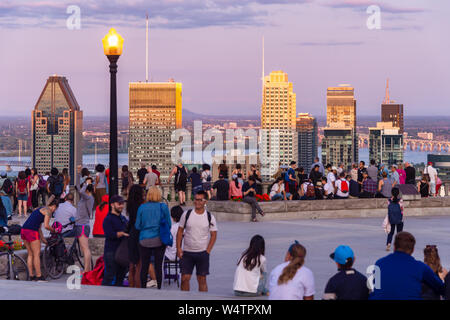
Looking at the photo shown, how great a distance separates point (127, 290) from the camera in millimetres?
10852

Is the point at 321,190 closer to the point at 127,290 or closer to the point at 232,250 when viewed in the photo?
the point at 232,250

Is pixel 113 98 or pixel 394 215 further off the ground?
pixel 113 98

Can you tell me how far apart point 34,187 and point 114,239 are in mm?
13342

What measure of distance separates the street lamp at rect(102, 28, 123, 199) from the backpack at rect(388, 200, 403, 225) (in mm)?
5982

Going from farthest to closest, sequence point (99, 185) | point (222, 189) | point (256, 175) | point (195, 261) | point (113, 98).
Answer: point (256, 175) < point (222, 189) < point (99, 185) < point (113, 98) < point (195, 261)

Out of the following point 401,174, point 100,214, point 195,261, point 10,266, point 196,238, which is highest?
point 401,174

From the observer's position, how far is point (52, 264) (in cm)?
1407

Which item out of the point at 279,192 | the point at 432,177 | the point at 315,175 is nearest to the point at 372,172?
the point at 315,175

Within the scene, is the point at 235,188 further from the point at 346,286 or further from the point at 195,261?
the point at 346,286

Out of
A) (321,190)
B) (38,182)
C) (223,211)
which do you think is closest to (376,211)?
(321,190)

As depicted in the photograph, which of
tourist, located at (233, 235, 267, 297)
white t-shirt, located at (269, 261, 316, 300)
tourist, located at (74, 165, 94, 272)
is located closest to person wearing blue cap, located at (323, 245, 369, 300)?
white t-shirt, located at (269, 261, 316, 300)

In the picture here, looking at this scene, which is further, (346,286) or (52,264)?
(52,264)

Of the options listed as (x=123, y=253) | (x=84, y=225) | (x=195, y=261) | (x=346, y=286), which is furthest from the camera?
(x=84, y=225)
